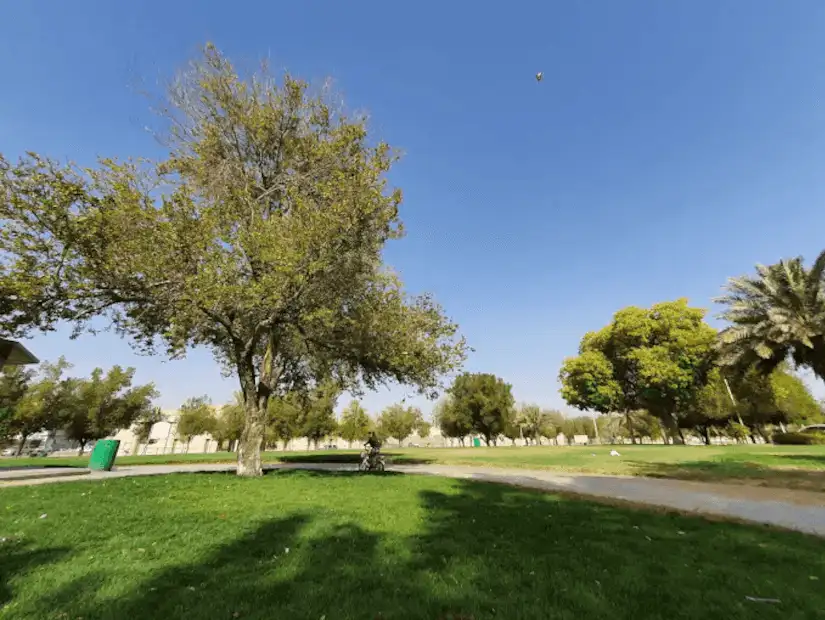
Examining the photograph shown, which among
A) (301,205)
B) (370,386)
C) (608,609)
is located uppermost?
(301,205)

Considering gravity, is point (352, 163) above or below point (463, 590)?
above

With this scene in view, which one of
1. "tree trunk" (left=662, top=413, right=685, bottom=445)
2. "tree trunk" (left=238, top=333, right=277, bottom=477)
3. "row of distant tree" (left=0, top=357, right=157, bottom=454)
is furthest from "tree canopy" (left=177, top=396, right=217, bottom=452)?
"tree trunk" (left=662, top=413, right=685, bottom=445)

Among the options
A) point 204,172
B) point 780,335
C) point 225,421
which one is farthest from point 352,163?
point 225,421

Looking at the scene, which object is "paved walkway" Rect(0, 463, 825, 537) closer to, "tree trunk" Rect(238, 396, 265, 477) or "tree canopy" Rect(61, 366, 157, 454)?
"tree trunk" Rect(238, 396, 265, 477)

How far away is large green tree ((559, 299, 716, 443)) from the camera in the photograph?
138 feet

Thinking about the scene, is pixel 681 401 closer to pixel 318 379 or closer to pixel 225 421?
pixel 318 379

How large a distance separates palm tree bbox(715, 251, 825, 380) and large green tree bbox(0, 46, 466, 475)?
16.8 m

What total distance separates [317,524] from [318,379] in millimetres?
16821

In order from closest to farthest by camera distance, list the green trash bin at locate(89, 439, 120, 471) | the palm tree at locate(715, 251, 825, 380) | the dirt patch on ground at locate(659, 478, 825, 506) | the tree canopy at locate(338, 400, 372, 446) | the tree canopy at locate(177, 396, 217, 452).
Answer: the dirt patch on ground at locate(659, 478, 825, 506), the green trash bin at locate(89, 439, 120, 471), the palm tree at locate(715, 251, 825, 380), the tree canopy at locate(177, 396, 217, 452), the tree canopy at locate(338, 400, 372, 446)

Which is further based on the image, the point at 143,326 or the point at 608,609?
the point at 143,326

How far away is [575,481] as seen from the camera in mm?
13977

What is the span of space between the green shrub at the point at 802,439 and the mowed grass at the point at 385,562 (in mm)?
44012

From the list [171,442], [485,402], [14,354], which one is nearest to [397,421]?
[485,402]

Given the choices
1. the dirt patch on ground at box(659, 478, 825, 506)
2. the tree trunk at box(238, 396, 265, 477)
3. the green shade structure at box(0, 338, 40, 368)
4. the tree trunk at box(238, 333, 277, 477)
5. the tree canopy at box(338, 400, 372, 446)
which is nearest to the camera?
the dirt patch on ground at box(659, 478, 825, 506)
